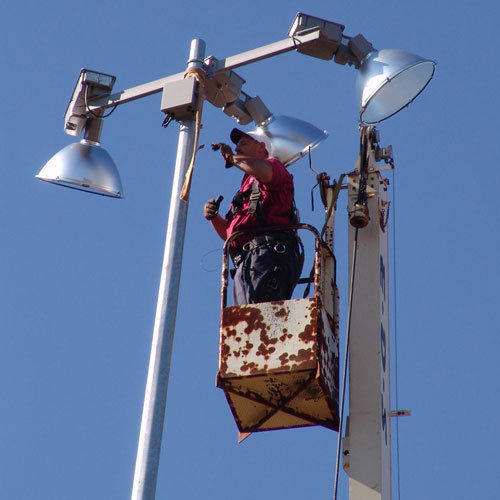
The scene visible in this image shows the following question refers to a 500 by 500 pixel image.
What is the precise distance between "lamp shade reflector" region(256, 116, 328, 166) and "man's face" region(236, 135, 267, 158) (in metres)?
0.35

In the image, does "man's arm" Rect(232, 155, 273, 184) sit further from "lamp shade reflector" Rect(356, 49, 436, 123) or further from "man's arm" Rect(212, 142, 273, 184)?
"lamp shade reflector" Rect(356, 49, 436, 123)

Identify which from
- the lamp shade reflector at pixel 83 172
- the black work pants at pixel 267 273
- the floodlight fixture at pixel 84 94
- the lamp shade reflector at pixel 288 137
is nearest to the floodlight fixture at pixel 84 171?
the lamp shade reflector at pixel 83 172

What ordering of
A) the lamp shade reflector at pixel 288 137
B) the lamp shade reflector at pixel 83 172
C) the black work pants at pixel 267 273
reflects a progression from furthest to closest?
the lamp shade reflector at pixel 288 137, the lamp shade reflector at pixel 83 172, the black work pants at pixel 267 273

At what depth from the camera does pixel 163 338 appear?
10547 mm

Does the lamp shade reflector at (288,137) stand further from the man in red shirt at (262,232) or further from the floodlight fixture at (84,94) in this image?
the floodlight fixture at (84,94)

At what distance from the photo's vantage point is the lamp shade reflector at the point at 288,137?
A: 1327 cm

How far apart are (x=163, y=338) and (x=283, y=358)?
112 centimetres

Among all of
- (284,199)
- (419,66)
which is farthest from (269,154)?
(419,66)

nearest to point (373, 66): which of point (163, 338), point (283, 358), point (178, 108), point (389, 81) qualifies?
point (389, 81)

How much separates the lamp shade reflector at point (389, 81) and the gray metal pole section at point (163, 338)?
4.30 feet

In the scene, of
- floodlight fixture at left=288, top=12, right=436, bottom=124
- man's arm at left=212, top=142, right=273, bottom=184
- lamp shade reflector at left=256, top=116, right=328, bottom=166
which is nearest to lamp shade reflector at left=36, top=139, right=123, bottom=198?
man's arm at left=212, top=142, right=273, bottom=184

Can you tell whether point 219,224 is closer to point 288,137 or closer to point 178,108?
point 288,137

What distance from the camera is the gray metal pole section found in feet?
32.9

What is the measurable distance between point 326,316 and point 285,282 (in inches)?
21.1
